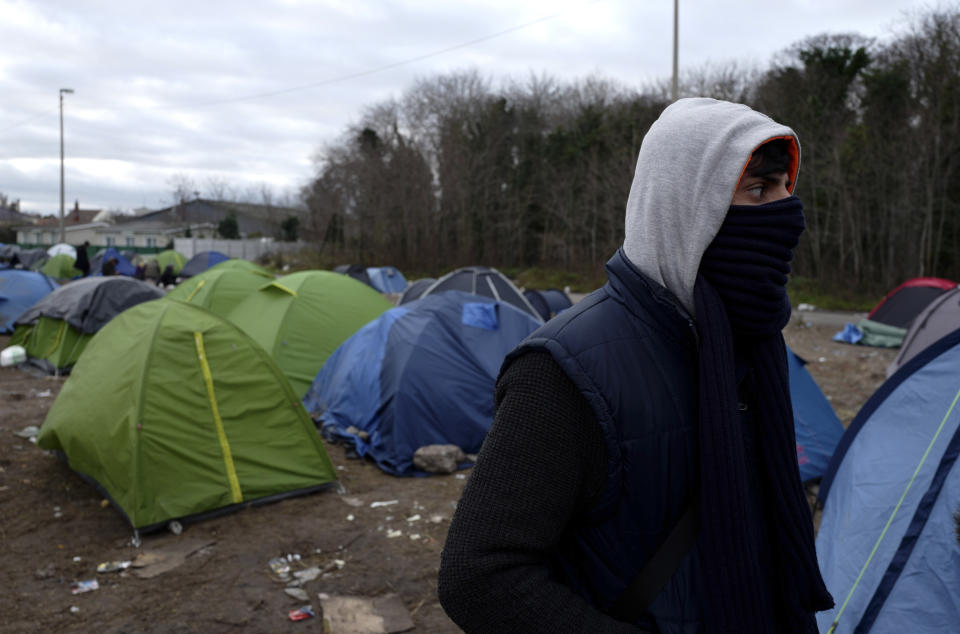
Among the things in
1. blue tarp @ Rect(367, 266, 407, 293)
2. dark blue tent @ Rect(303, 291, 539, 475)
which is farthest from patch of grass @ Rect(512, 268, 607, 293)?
dark blue tent @ Rect(303, 291, 539, 475)

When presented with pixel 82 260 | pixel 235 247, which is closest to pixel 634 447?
pixel 82 260

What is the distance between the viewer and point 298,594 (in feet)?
13.4

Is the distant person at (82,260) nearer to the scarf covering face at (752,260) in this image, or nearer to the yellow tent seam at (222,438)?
the yellow tent seam at (222,438)

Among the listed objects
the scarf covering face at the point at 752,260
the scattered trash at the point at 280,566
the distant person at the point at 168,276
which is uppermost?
the scarf covering face at the point at 752,260

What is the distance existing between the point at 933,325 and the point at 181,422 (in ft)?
29.1

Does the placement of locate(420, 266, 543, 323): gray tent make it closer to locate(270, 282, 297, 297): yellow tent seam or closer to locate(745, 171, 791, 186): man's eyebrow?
locate(270, 282, 297, 297): yellow tent seam

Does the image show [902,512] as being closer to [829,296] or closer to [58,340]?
[58,340]

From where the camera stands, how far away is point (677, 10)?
1387 cm

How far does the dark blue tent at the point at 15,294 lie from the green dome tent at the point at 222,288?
514 cm

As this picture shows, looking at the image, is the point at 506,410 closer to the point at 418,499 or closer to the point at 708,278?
the point at 708,278

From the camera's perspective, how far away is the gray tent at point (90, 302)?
995 cm

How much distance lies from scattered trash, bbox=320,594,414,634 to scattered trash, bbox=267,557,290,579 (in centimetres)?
43

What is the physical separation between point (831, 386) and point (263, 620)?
28.4 ft

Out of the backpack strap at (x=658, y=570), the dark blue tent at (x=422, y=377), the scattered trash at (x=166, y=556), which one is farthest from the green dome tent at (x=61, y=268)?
the backpack strap at (x=658, y=570)
